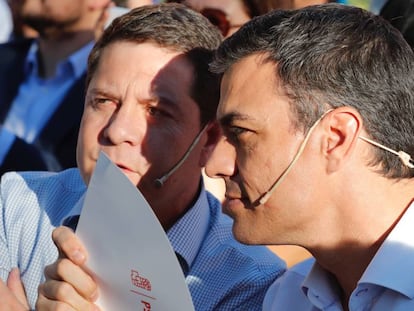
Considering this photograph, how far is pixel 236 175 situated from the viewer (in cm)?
249

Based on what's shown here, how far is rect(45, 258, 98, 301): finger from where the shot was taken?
235cm

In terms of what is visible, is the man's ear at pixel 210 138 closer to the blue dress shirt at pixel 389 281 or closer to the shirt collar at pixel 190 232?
the shirt collar at pixel 190 232

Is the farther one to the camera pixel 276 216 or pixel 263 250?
pixel 263 250

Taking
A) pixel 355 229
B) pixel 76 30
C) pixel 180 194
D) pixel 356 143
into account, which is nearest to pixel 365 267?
pixel 355 229

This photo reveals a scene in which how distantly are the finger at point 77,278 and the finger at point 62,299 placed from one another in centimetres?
1

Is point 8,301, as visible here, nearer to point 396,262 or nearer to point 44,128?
A: point 396,262

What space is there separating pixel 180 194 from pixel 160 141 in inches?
7.8

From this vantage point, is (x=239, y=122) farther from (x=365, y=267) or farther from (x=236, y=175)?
(x=365, y=267)

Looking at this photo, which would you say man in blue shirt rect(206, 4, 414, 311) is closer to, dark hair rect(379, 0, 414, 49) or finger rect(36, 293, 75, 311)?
finger rect(36, 293, 75, 311)

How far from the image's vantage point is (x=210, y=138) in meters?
2.95

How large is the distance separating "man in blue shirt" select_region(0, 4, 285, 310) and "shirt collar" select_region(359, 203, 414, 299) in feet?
1.77

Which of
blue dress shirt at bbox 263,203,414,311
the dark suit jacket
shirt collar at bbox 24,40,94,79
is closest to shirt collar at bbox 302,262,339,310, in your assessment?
blue dress shirt at bbox 263,203,414,311


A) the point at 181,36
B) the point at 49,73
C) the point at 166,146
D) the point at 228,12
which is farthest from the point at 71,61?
the point at 166,146

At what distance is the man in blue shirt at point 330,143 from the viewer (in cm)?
A: 235
